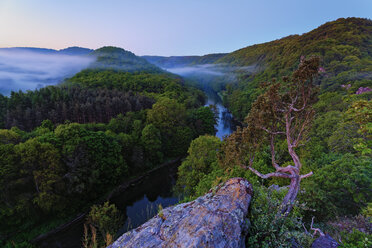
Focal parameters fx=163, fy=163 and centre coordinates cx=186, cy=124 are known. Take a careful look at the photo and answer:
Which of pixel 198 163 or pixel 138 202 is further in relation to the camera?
pixel 138 202

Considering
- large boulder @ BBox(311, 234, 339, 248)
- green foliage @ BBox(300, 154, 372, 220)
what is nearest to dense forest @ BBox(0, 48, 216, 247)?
large boulder @ BBox(311, 234, 339, 248)

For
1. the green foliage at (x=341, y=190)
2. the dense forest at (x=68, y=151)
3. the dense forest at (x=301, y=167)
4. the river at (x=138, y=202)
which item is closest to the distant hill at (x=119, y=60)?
the dense forest at (x=68, y=151)

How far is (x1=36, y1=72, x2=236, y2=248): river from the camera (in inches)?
744

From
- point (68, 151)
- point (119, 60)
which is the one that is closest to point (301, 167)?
point (68, 151)

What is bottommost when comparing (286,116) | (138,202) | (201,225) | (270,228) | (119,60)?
(138,202)

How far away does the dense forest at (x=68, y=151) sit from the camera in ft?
61.0

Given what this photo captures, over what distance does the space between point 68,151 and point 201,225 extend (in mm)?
24033

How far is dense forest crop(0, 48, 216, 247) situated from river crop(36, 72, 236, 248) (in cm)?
169

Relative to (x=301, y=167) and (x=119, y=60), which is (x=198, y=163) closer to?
(x=301, y=167)

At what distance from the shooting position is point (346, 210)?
9.32m

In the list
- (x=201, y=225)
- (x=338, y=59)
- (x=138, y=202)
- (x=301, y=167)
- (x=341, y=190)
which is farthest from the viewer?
(x=338, y=59)

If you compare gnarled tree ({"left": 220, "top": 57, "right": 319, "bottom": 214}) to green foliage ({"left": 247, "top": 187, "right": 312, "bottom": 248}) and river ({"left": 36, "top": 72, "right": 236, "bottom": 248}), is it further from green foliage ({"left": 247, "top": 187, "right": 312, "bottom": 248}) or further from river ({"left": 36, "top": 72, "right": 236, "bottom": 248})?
river ({"left": 36, "top": 72, "right": 236, "bottom": 248})

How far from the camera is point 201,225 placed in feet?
14.7

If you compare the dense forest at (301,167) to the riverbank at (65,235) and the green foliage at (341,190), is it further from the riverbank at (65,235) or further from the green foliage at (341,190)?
the riverbank at (65,235)
